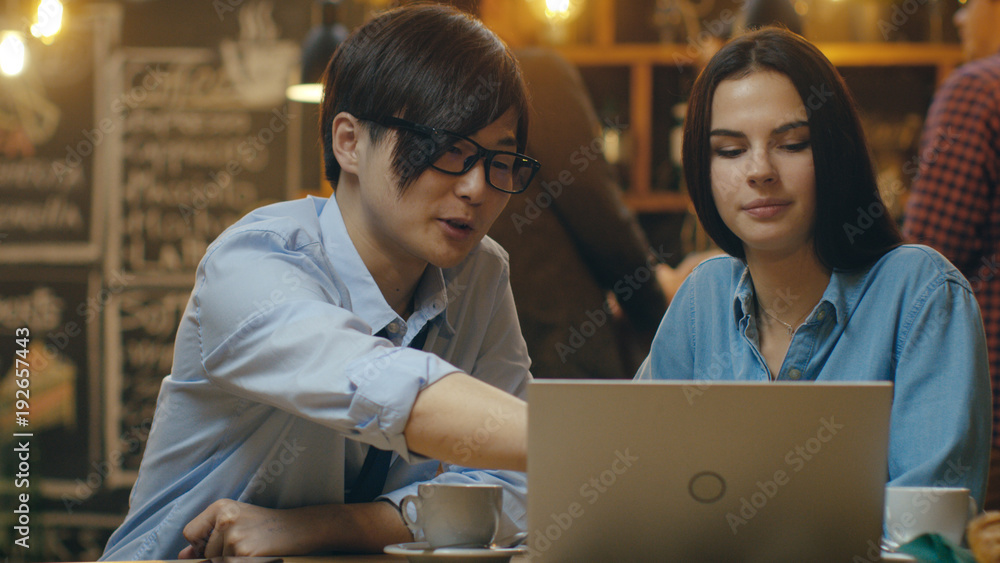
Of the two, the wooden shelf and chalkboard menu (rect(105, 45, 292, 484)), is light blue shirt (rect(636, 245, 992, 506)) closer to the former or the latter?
the wooden shelf

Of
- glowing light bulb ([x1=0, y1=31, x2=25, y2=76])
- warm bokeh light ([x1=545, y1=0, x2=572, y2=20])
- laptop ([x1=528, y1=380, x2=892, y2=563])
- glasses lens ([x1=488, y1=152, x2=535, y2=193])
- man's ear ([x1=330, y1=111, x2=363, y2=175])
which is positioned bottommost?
laptop ([x1=528, y1=380, x2=892, y2=563])

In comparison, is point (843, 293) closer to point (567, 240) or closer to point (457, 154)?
point (457, 154)

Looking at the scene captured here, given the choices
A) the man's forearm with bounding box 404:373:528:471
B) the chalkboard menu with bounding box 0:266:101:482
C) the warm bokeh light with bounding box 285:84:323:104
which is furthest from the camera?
the chalkboard menu with bounding box 0:266:101:482

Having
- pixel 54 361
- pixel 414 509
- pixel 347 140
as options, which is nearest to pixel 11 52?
pixel 54 361

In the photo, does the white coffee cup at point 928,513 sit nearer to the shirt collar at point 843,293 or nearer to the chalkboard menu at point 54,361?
the shirt collar at point 843,293

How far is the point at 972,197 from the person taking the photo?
6.45 ft

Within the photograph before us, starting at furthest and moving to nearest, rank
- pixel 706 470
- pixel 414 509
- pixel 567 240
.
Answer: pixel 567 240
pixel 414 509
pixel 706 470

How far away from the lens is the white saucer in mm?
834

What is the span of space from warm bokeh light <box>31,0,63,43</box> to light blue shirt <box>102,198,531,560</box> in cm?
170

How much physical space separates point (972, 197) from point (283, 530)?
175cm

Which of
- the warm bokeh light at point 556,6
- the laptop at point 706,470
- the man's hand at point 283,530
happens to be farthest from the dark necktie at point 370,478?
the warm bokeh light at point 556,6

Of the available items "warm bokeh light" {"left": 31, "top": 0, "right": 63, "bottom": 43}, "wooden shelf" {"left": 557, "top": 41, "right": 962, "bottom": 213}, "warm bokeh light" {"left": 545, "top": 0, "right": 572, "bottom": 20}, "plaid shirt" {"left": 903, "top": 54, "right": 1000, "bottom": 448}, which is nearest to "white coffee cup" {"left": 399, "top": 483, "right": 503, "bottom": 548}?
A: "plaid shirt" {"left": 903, "top": 54, "right": 1000, "bottom": 448}

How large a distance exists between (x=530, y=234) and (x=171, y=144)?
2.05 meters

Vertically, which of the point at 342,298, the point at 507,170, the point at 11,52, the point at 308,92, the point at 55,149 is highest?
the point at 11,52
